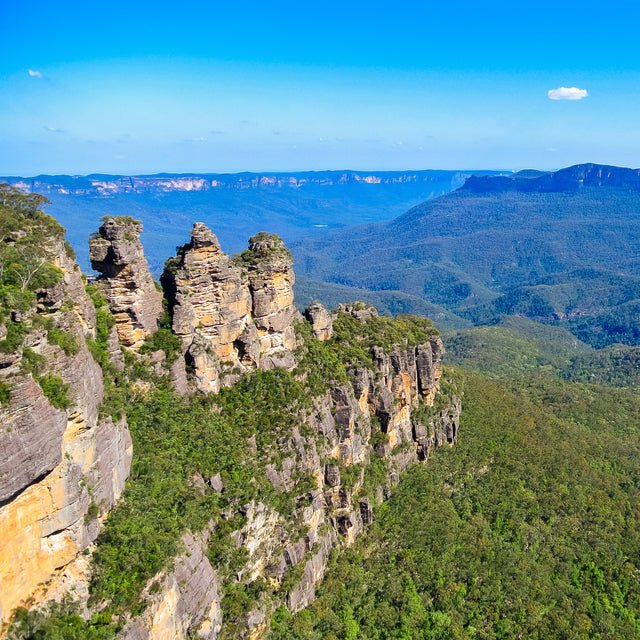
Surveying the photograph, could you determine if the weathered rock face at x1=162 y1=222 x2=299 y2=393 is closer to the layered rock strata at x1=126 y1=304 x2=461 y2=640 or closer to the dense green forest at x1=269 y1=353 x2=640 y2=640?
the layered rock strata at x1=126 y1=304 x2=461 y2=640

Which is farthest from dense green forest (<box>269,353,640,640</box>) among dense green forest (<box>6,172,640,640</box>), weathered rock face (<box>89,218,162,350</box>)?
weathered rock face (<box>89,218,162,350</box>)

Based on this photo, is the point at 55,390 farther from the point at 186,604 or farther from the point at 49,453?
the point at 186,604

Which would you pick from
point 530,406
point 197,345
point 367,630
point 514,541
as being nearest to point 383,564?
point 367,630

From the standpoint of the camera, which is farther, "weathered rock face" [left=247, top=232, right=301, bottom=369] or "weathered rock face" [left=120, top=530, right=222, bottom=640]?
"weathered rock face" [left=247, top=232, right=301, bottom=369]

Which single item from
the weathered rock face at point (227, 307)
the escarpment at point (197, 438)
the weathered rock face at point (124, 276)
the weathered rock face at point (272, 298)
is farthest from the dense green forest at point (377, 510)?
the weathered rock face at point (272, 298)

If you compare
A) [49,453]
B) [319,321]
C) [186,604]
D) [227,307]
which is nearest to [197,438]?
[186,604]

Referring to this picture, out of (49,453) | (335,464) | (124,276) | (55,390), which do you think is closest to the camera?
(49,453)
